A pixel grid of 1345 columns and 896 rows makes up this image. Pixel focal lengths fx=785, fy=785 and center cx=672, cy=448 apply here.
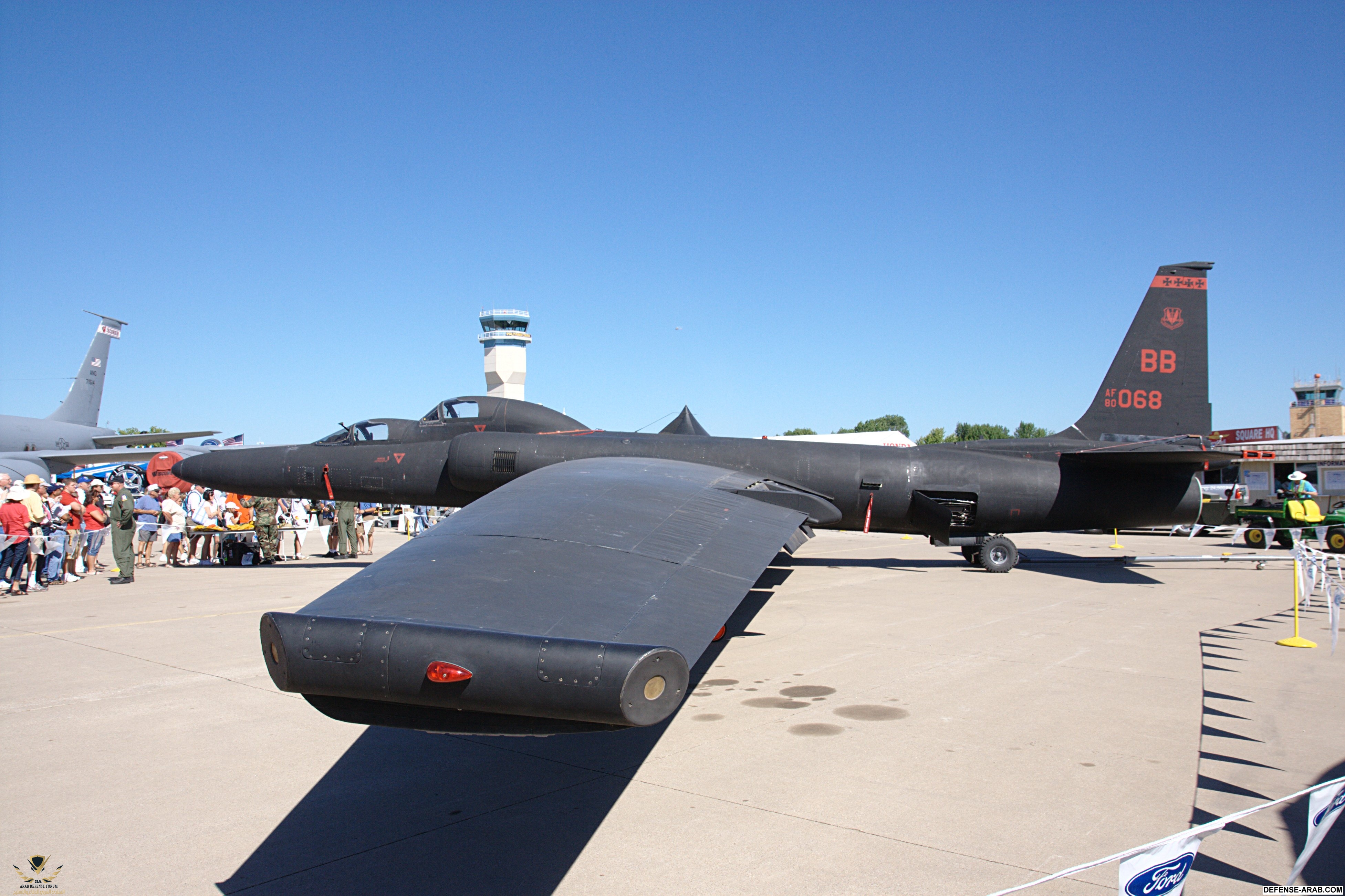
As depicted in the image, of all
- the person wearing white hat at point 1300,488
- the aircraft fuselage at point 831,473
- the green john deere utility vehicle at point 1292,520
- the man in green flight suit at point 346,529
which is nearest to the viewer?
the aircraft fuselage at point 831,473

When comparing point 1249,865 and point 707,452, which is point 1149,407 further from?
point 1249,865

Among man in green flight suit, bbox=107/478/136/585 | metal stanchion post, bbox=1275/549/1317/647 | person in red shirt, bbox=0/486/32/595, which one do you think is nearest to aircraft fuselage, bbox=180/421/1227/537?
man in green flight suit, bbox=107/478/136/585

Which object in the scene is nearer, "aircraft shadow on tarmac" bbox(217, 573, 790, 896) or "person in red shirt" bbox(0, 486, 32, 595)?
"aircraft shadow on tarmac" bbox(217, 573, 790, 896)

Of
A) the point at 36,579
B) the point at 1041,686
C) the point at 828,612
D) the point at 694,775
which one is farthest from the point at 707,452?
the point at 36,579

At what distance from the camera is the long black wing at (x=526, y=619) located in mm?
2674

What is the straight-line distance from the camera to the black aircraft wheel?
575 inches

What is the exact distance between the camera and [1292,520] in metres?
20.7

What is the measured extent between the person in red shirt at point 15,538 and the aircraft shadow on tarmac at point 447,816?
1112 cm

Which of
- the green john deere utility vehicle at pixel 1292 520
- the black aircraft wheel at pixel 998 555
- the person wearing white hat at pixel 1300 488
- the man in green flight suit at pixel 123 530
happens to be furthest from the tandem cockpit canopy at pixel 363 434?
the person wearing white hat at pixel 1300 488

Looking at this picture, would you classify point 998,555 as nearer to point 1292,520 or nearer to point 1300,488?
point 1292,520

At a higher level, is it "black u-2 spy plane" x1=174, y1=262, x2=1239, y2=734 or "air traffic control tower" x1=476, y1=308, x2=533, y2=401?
"air traffic control tower" x1=476, y1=308, x2=533, y2=401

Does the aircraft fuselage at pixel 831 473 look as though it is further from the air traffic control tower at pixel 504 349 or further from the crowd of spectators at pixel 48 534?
the air traffic control tower at pixel 504 349

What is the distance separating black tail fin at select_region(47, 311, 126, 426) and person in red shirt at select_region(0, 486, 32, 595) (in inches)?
1116

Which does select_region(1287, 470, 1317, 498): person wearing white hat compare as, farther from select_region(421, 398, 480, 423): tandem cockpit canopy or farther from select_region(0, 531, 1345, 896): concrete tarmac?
select_region(421, 398, 480, 423): tandem cockpit canopy
